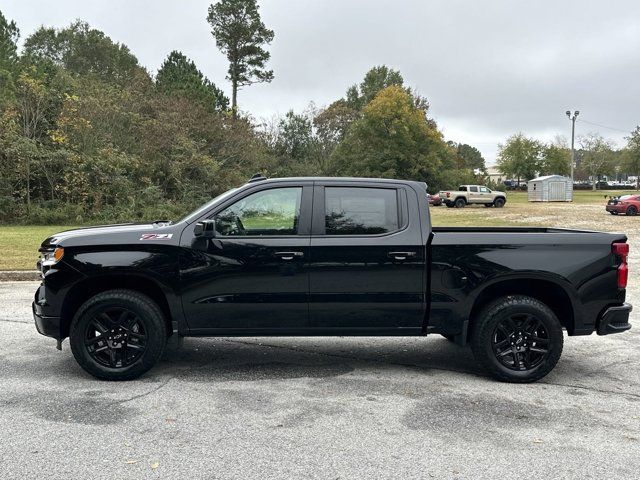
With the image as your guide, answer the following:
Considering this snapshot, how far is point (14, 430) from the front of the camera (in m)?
4.00

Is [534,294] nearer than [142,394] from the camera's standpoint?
No

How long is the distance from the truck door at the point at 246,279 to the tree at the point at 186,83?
29893 millimetres

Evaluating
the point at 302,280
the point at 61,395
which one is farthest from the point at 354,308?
the point at 61,395

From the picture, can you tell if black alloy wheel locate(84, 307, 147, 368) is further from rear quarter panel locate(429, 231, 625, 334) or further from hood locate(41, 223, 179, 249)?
rear quarter panel locate(429, 231, 625, 334)

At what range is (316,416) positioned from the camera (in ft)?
14.2

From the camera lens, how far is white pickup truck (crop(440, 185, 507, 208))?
46156mm

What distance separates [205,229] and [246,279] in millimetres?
562

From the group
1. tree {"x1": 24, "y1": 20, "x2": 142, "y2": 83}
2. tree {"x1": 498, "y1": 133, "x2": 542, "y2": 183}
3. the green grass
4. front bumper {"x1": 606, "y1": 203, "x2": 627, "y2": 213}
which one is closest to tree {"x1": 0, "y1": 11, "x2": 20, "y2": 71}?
tree {"x1": 24, "y1": 20, "x2": 142, "y2": 83}

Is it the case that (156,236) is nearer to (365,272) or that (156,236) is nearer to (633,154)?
(365,272)

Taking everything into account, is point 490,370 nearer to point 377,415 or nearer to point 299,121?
point 377,415

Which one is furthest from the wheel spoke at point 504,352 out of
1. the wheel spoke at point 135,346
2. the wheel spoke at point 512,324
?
the wheel spoke at point 135,346

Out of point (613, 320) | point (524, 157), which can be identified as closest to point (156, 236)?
point (613, 320)

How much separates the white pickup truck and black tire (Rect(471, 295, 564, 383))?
41886mm

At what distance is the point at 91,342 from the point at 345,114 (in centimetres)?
6387
